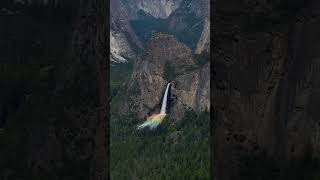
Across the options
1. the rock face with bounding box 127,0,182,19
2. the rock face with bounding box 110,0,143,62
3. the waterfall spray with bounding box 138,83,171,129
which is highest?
the rock face with bounding box 127,0,182,19

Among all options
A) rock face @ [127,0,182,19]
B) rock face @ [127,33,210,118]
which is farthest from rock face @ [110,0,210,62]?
rock face @ [127,33,210,118]

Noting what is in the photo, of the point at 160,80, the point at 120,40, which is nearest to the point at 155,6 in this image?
the point at 120,40

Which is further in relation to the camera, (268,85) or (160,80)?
(160,80)

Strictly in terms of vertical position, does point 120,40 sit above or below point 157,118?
above

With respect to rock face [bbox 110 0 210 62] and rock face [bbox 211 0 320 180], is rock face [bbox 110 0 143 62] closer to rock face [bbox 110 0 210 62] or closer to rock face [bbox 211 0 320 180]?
rock face [bbox 110 0 210 62]
